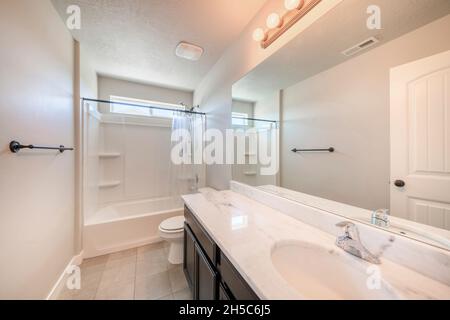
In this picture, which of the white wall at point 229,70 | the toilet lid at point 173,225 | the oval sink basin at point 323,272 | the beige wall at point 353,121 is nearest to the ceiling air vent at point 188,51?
the white wall at point 229,70

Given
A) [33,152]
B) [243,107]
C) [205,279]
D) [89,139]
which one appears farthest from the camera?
[89,139]

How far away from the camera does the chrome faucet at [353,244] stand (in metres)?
0.66

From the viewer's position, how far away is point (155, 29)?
1.65 meters

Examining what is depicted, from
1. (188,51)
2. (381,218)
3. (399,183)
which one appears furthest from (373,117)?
(188,51)

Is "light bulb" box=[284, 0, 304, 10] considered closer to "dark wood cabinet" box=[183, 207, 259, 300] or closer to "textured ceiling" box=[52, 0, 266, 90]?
"textured ceiling" box=[52, 0, 266, 90]

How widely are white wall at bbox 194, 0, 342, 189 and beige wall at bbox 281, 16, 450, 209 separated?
15.1 inches

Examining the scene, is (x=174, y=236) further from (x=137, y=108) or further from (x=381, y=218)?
(x=137, y=108)

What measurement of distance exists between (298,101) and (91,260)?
8.81ft

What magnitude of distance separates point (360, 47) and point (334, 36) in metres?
0.18

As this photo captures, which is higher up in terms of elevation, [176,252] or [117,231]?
[117,231]

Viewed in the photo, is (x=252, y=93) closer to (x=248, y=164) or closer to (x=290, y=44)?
(x=290, y=44)

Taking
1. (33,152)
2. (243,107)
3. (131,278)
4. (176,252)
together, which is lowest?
(131,278)

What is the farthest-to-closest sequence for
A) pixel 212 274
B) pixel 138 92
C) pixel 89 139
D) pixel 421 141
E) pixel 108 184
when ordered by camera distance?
pixel 138 92 → pixel 108 184 → pixel 89 139 → pixel 212 274 → pixel 421 141
